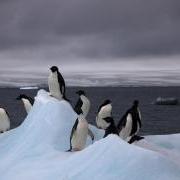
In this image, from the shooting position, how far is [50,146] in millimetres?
14016

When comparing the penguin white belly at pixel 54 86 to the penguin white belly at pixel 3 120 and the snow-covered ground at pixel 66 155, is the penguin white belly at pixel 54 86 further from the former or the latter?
the penguin white belly at pixel 3 120

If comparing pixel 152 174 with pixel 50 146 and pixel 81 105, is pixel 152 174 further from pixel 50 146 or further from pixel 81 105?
pixel 81 105

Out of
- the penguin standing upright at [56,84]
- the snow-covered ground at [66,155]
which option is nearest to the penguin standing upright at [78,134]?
the snow-covered ground at [66,155]

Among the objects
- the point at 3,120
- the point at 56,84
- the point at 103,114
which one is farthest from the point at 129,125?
the point at 3,120

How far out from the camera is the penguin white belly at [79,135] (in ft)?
45.5

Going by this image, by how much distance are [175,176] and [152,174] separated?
1.29 feet

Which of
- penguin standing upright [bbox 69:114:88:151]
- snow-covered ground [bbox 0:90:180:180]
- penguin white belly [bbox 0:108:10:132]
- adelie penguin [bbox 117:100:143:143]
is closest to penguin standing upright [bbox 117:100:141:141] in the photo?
adelie penguin [bbox 117:100:143:143]

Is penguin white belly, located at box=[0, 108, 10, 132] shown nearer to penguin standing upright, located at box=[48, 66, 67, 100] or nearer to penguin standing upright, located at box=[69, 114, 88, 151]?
penguin standing upright, located at box=[48, 66, 67, 100]

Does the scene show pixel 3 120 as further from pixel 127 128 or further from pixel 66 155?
pixel 66 155

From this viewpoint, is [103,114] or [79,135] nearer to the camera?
[79,135]

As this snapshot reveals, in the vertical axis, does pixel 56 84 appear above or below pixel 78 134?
above

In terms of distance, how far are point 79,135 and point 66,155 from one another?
4.55 feet

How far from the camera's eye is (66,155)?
12.6 m

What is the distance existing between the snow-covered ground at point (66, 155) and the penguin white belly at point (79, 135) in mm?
463
